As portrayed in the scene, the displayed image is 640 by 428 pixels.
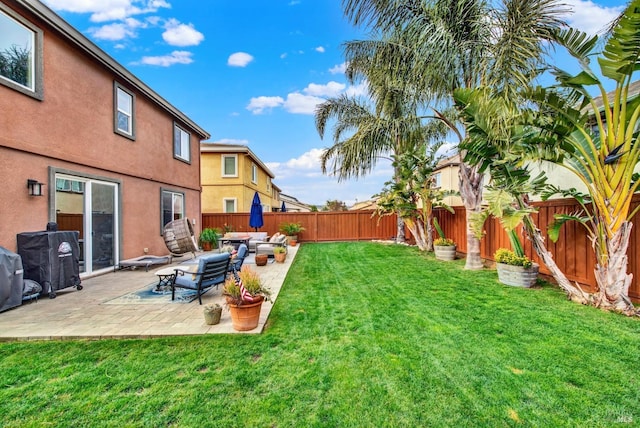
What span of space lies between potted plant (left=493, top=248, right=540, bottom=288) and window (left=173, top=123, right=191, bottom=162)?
38.3 ft

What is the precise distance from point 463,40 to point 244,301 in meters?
7.53

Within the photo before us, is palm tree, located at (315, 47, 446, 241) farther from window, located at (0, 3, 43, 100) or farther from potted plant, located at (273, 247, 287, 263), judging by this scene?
window, located at (0, 3, 43, 100)

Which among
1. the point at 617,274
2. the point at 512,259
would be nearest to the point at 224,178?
the point at 512,259

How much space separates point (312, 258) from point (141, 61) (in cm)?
1091

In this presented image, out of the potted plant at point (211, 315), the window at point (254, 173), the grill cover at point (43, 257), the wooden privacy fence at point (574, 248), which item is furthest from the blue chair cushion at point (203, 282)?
the window at point (254, 173)

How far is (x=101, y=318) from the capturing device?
4469mm

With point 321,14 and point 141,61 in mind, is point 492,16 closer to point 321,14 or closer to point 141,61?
point 321,14

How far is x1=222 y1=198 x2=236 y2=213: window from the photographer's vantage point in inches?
695

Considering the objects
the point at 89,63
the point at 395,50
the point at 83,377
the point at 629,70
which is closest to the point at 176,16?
the point at 89,63

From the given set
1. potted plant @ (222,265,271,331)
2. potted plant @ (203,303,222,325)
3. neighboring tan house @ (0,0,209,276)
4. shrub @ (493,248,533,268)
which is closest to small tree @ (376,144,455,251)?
shrub @ (493,248,533,268)

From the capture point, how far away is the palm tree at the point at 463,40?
5402mm

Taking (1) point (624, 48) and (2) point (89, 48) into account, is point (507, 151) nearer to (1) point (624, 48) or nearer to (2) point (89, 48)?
(1) point (624, 48)

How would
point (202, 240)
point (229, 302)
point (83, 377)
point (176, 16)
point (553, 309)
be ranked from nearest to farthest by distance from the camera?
point (83, 377), point (229, 302), point (553, 309), point (176, 16), point (202, 240)

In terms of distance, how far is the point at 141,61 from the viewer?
12008mm
